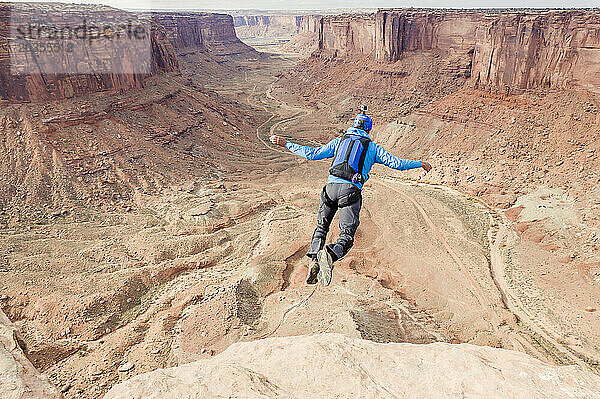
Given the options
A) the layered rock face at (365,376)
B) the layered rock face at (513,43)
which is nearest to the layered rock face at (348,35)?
the layered rock face at (513,43)

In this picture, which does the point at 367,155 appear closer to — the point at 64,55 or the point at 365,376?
the point at 365,376

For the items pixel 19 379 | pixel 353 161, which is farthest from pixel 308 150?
pixel 19 379

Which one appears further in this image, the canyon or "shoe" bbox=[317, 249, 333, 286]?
"shoe" bbox=[317, 249, 333, 286]

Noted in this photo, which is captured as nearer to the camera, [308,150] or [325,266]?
[325,266]

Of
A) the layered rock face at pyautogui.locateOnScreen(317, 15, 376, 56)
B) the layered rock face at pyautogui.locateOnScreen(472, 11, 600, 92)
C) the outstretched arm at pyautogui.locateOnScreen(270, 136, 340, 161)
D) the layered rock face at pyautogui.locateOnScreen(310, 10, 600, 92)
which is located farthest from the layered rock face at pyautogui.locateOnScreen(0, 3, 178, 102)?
the layered rock face at pyautogui.locateOnScreen(317, 15, 376, 56)

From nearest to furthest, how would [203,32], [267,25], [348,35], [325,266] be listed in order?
[325,266] → [348,35] → [203,32] → [267,25]

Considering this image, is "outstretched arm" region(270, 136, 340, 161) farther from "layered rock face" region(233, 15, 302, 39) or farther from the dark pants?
"layered rock face" region(233, 15, 302, 39)

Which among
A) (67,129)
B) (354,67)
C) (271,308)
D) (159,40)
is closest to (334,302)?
(271,308)
